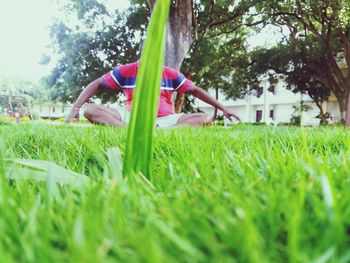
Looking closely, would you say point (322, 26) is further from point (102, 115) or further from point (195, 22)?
point (102, 115)

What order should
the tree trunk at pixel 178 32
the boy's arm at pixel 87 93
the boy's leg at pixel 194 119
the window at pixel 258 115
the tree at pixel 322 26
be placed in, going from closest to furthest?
the boy's arm at pixel 87 93, the boy's leg at pixel 194 119, the tree trunk at pixel 178 32, the tree at pixel 322 26, the window at pixel 258 115

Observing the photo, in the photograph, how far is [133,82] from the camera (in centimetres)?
407

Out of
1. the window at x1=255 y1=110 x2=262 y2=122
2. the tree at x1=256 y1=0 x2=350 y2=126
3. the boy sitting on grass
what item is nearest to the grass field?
the boy sitting on grass

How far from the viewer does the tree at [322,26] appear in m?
11.4

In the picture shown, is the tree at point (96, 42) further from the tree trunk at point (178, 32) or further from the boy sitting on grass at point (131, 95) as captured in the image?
the boy sitting on grass at point (131, 95)

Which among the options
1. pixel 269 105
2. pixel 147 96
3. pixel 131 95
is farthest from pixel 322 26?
pixel 269 105

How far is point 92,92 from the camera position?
11.1ft

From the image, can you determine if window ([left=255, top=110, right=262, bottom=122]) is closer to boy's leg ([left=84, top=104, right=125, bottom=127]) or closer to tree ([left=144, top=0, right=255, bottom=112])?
tree ([left=144, top=0, right=255, bottom=112])

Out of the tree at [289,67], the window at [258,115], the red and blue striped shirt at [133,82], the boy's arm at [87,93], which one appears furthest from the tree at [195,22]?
the window at [258,115]

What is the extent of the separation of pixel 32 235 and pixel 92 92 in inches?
127

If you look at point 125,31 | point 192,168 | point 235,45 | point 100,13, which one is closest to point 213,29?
point 235,45

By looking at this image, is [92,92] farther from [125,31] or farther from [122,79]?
[125,31]

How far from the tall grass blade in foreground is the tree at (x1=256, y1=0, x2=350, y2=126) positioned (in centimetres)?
1127

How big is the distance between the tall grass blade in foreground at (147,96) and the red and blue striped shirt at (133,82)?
10.7ft
